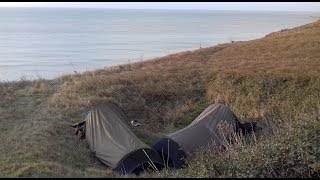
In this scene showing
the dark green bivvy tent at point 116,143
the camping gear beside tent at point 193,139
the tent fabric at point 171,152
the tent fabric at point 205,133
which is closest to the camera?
the dark green bivvy tent at point 116,143

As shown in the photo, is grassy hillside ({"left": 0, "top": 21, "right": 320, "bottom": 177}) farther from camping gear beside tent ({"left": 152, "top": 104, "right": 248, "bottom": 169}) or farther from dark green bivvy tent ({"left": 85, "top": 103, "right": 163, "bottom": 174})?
camping gear beside tent ({"left": 152, "top": 104, "right": 248, "bottom": 169})

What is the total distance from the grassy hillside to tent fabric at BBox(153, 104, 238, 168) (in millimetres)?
1034

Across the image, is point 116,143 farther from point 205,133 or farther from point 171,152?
point 205,133

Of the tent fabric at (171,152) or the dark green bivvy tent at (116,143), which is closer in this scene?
the dark green bivvy tent at (116,143)

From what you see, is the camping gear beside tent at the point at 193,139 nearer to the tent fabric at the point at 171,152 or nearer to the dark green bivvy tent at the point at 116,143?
the tent fabric at the point at 171,152

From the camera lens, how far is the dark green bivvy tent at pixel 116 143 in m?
13.7

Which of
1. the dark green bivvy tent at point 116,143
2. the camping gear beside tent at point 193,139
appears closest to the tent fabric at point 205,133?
the camping gear beside tent at point 193,139

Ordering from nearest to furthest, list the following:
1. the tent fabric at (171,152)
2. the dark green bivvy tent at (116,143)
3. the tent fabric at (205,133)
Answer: the dark green bivvy tent at (116,143) → the tent fabric at (171,152) → the tent fabric at (205,133)

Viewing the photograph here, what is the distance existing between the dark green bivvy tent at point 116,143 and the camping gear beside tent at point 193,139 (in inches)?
18.0

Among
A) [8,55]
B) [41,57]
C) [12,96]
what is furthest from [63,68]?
[12,96]

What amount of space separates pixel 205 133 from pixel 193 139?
2.38 feet

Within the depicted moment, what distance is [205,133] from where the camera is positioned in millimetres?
15281

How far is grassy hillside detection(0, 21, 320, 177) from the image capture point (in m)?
9.46

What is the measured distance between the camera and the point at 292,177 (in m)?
8.26
